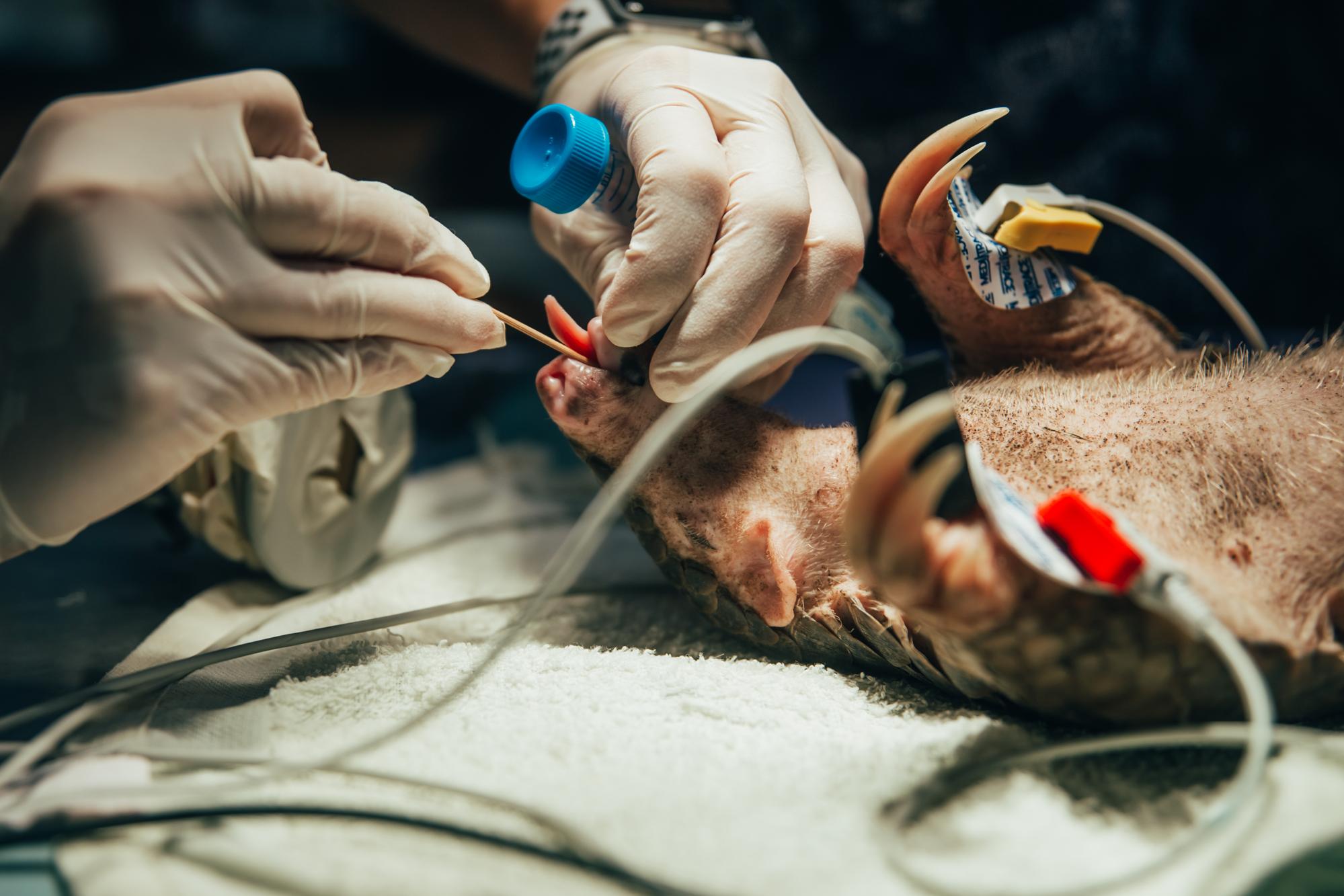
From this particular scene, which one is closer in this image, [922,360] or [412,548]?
Answer: [922,360]

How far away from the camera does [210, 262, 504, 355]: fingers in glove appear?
66 cm

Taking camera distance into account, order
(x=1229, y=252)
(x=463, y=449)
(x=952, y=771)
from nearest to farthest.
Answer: (x=952, y=771) → (x=1229, y=252) → (x=463, y=449)

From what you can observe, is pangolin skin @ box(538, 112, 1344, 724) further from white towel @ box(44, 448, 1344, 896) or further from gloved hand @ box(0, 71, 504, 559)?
gloved hand @ box(0, 71, 504, 559)

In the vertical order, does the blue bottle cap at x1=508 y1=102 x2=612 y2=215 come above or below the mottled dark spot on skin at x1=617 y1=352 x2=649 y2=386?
above

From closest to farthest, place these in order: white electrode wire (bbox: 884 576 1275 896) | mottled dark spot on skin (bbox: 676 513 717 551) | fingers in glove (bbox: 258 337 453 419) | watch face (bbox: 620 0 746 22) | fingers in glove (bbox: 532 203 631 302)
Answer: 1. white electrode wire (bbox: 884 576 1275 896)
2. fingers in glove (bbox: 258 337 453 419)
3. mottled dark spot on skin (bbox: 676 513 717 551)
4. fingers in glove (bbox: 532 203 631 302)
5. watch face (bbox: 620 0 746 22)

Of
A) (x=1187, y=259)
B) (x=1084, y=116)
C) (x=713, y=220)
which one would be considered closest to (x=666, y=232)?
(x=713, y=220)

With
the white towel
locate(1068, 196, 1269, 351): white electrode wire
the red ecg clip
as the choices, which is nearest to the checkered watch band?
locate(1068, 196, 1269, 351): white electrode wire

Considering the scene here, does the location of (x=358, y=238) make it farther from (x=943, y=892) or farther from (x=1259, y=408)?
(x=1259, y=408)

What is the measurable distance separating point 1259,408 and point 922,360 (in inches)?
14.4

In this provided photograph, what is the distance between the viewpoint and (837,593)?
0.79m

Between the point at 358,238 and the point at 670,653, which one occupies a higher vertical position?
the point at 358,238

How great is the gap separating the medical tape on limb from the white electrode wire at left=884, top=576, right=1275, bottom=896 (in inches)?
17.8

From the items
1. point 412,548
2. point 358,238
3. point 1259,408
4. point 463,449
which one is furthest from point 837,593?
point 463,449

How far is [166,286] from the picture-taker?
2.00 ft
